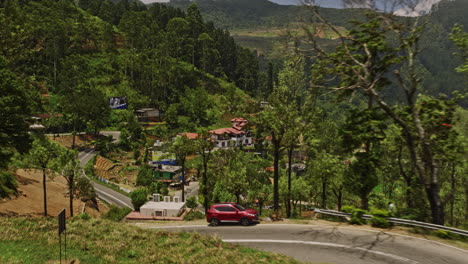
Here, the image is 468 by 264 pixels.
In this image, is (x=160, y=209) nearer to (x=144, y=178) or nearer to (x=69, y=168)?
(x=69, y=168)

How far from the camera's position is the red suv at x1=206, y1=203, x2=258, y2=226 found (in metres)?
23.4

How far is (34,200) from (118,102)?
66321 mm

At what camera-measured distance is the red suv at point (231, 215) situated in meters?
23.4

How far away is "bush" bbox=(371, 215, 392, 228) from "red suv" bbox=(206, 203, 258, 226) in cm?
776

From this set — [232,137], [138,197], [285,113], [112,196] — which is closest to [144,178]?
[112,196]

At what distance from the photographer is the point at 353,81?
931 inches

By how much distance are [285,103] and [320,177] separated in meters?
12.1


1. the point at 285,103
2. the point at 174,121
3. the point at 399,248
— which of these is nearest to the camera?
the point at 399,248

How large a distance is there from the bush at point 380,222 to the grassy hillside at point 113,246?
297 inches

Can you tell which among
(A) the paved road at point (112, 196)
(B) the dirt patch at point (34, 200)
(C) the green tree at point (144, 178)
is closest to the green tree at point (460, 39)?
(B) the dirt patch at point (34, 200)

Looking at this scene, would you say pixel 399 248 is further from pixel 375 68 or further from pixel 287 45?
pixel 287 45

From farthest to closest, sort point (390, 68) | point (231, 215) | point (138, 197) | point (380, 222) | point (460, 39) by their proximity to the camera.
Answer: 1. point (138, 197)
2. point (231, 215)
3. point (390, 68)
4. point (460, 39)
5. point (380, 222)

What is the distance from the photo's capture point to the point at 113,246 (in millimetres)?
17672

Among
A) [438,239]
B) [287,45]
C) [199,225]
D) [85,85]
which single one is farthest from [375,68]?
[85,85]
